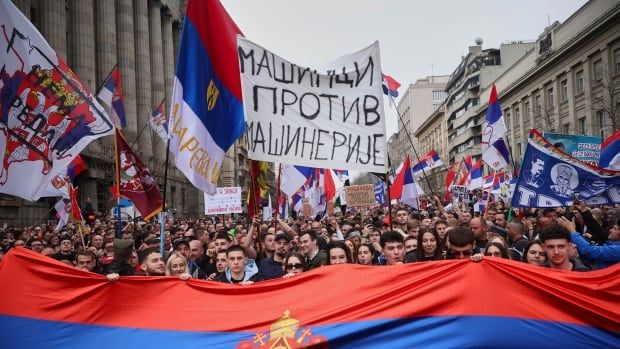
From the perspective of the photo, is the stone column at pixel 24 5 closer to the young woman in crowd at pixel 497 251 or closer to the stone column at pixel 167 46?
the stone column at pixel 167 46

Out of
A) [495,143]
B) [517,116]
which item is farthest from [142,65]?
[517,116]

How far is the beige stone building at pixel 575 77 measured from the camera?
35.8m

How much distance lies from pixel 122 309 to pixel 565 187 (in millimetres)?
6906

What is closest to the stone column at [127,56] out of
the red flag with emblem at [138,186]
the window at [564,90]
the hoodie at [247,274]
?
the red flag with emblem at [138,186]

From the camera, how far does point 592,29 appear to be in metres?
37.7

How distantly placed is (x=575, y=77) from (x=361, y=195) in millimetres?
32218

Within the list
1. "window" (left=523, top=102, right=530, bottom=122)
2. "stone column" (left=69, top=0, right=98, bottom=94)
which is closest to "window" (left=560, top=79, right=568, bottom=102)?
"window" (left=523, top=102, right=530, bottom=122)

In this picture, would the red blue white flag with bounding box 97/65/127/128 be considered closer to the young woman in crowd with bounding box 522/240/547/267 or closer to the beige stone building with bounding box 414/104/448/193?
the young woman in crowd with bounding box 522/240/547/267

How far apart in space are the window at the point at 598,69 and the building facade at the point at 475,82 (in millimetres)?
29127

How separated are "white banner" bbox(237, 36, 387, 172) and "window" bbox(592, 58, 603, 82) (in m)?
36.0

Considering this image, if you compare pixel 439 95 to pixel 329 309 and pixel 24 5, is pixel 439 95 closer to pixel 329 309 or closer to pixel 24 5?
pixel 24 5

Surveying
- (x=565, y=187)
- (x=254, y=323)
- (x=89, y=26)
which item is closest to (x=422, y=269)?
(x=254, y=323)

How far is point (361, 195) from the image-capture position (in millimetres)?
16688

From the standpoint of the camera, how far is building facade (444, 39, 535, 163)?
72188mm
